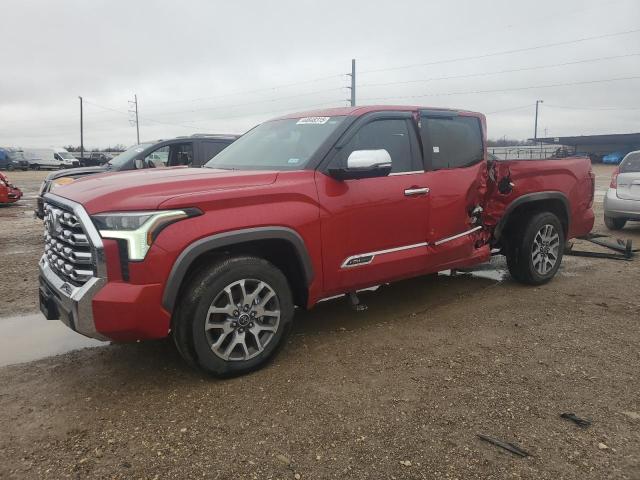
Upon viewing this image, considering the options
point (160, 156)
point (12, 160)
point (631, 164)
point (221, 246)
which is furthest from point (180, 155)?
point (12, 160)

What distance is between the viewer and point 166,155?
936 centimetres

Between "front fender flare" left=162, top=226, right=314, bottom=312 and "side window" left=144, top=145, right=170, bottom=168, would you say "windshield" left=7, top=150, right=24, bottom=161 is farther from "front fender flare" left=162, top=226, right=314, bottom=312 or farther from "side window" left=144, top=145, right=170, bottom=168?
"front fender flare" left=162, top=226, right=314, bottom=312

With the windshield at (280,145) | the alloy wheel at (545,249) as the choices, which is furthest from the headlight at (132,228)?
the alloy wheel at (545,249)

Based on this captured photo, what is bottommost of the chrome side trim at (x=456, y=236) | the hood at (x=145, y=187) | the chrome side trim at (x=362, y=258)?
the chrome side trim at (x=362, y=258)

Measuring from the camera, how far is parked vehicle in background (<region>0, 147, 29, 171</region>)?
4312cm

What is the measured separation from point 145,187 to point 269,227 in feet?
2.74

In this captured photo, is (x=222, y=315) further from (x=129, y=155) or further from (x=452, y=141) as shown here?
(x=129, y=155)

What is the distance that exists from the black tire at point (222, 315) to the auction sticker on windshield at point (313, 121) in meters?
1.43

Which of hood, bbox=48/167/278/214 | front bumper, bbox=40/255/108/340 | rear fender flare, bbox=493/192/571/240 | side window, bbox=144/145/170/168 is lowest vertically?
front bumper, bbox=40/255/108/340

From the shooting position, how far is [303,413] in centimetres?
302

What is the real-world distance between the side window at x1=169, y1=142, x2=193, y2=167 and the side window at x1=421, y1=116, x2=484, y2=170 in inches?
227

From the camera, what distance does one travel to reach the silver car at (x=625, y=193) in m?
9.04

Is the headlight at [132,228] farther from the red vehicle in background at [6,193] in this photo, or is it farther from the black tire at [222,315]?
the red vehicle in background at [6,193]

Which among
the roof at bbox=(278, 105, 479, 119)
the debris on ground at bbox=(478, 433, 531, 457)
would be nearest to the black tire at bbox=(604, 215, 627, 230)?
the roof at bbox=(278, 105, 479, 119)
